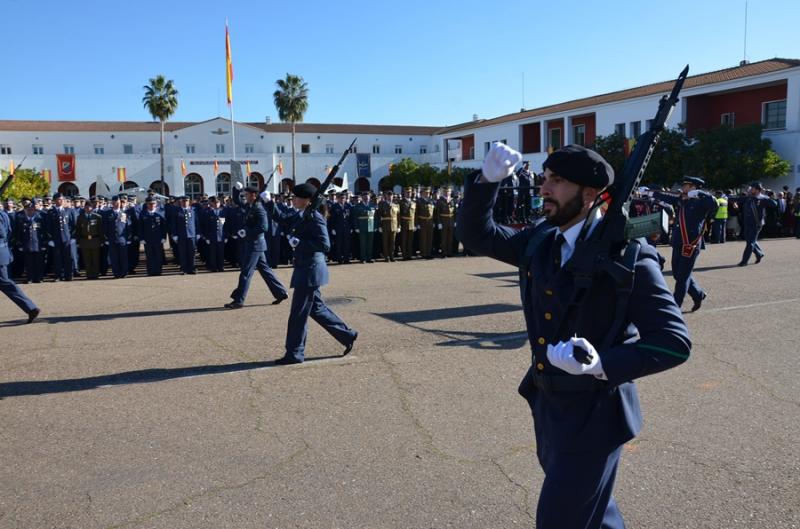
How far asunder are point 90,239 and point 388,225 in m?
7.18

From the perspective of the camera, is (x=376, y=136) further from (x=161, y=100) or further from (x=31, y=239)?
(x=31, y=239)

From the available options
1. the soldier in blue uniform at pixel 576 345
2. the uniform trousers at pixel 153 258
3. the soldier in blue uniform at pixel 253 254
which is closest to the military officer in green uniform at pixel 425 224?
the uniform trousers at pixel 153 258

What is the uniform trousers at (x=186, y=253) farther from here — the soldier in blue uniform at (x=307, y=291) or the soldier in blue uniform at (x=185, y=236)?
the soldier in blue uniform at (x=307, y=291)

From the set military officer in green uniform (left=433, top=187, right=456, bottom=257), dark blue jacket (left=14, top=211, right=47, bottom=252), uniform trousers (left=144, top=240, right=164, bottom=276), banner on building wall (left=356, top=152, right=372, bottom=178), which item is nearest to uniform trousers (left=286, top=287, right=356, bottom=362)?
uniform trousers (left=144, top=240, right=164, bottom=276)

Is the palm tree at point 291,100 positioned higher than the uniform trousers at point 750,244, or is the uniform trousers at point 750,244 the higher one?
the palm tree at point 291,100

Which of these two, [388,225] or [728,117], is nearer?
[388,225]

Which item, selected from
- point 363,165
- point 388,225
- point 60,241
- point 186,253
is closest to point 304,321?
point 186,253

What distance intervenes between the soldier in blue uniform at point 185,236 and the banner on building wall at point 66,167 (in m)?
47.6

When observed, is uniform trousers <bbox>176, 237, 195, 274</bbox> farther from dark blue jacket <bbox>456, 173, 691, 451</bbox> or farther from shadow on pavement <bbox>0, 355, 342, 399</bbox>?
dark blue jacket <bbox>456, 173, 691, 451</bbox>

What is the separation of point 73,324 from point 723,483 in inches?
330

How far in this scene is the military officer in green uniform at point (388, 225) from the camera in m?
17.3

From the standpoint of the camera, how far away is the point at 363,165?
6284 cm

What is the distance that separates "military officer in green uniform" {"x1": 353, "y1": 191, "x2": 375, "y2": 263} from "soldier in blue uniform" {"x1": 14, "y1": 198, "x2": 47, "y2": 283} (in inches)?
288

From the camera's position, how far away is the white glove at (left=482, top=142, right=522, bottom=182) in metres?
2.46
